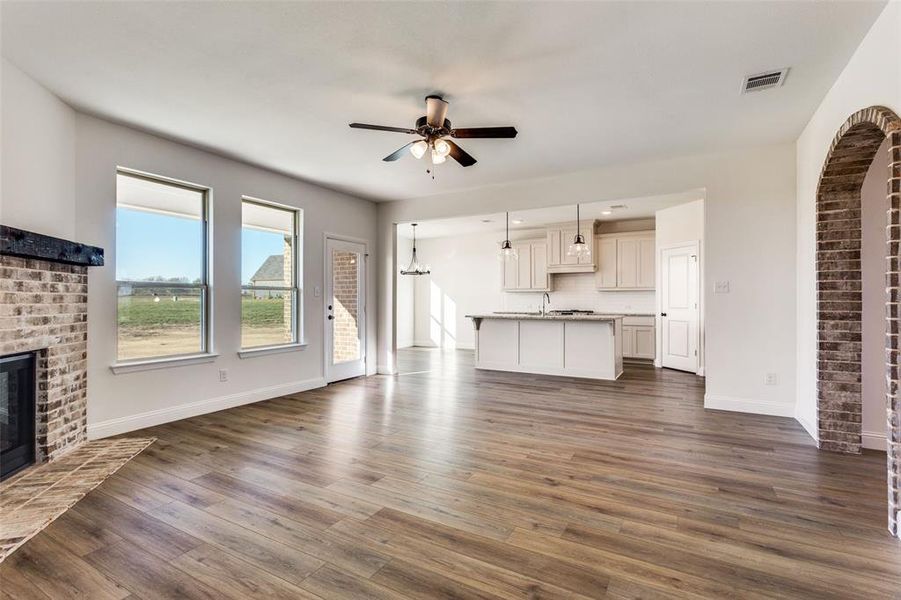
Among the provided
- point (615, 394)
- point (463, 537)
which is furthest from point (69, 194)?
point (615, 394)

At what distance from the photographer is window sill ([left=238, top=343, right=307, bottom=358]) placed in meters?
4.91

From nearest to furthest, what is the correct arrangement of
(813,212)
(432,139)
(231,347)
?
(432,139)
(813,212)
(231,347)

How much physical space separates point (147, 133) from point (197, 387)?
2516mm

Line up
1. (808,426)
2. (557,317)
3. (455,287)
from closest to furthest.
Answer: (808,426), (557,317), (455,287)

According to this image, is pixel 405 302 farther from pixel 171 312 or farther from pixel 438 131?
pixel 438 131

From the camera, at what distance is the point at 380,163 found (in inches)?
191

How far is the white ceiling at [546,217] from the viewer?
686 cm

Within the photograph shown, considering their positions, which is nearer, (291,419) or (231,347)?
(291,419)

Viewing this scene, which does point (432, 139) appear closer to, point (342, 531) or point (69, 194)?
point (342, 531)

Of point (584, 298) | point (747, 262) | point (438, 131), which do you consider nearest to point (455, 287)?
point (584, 298)

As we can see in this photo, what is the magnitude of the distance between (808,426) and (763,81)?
2977 mm

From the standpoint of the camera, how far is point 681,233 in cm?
711

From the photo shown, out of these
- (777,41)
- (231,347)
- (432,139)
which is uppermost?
(777,41)

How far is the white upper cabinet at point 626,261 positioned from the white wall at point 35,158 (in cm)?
793
